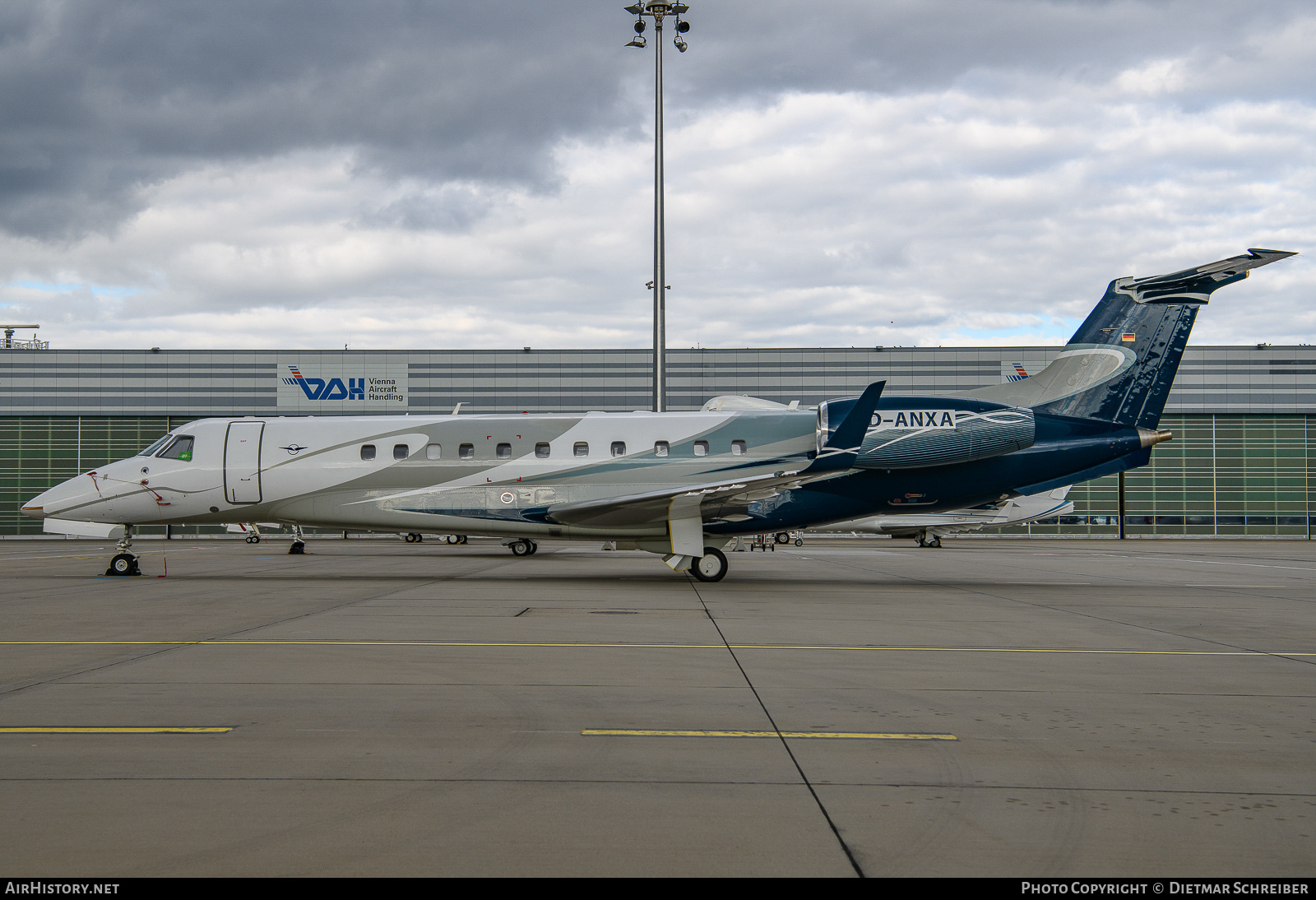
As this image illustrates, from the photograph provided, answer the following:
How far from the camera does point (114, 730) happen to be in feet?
19.3

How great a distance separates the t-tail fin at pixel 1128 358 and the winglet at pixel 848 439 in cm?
462

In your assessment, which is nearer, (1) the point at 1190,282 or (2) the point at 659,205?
(1) the point at 1190,282

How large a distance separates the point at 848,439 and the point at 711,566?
13.1 ft

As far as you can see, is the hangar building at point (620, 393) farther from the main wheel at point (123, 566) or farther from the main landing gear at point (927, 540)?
the main wheel at point (123, 566)

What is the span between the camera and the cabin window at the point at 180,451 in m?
19.0

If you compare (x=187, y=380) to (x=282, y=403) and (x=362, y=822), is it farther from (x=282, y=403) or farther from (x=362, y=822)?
(x=362, y=822)

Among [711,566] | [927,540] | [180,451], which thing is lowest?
[927,540]

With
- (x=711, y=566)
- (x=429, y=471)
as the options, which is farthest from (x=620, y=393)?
(x=711, y=566)

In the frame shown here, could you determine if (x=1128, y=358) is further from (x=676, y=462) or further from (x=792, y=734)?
(x=792, y=734)

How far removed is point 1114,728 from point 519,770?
415cm

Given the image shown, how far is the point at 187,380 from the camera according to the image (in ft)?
184

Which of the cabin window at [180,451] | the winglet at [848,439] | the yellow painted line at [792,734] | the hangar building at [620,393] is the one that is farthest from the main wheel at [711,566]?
the hangar building at [620,393]

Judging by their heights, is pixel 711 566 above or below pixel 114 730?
below

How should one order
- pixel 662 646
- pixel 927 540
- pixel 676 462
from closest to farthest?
pixel 662 646 → pixel 676 462 → pixel 927 540
